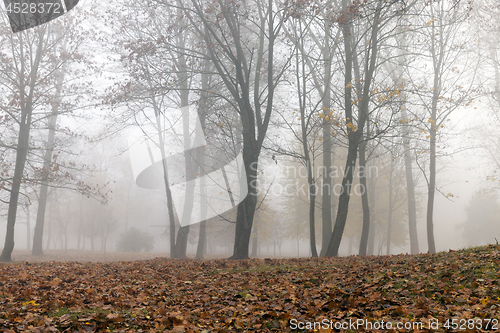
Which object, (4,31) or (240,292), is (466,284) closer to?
(240,292)

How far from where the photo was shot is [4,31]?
1245 centimetres

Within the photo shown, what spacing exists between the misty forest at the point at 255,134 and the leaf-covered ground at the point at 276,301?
3 cm

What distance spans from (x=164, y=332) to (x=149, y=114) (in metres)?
14.2

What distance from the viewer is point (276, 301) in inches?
171

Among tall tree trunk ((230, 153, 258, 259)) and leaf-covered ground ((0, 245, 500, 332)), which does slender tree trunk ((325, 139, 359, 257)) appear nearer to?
tall tree trunk ((230, 153, 258, 259))

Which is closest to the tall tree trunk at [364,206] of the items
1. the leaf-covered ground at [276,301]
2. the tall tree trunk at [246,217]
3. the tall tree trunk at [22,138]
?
the tall tree trunk at [246,217]

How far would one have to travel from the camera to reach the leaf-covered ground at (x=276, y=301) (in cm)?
346

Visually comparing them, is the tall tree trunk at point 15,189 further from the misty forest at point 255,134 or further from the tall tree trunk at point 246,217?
the tall tree trunk at point 246,217

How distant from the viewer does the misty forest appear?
4055 millimetres

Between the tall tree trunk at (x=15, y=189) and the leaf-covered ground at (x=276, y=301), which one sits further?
the tall tree trunk at (x=15, y=189)

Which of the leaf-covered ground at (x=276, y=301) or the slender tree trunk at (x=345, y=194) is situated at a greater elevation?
the slender tree trunk at (x=345, y=194)

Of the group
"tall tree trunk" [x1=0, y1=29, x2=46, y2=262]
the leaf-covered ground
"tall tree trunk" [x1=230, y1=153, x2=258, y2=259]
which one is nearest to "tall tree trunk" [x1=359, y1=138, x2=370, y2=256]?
"tall tree trunk" [x1=230, y1=153, x2=258, y2=259]

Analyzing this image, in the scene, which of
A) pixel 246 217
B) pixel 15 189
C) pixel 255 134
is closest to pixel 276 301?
pixel 246 217

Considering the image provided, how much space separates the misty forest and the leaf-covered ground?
3 centimetres
